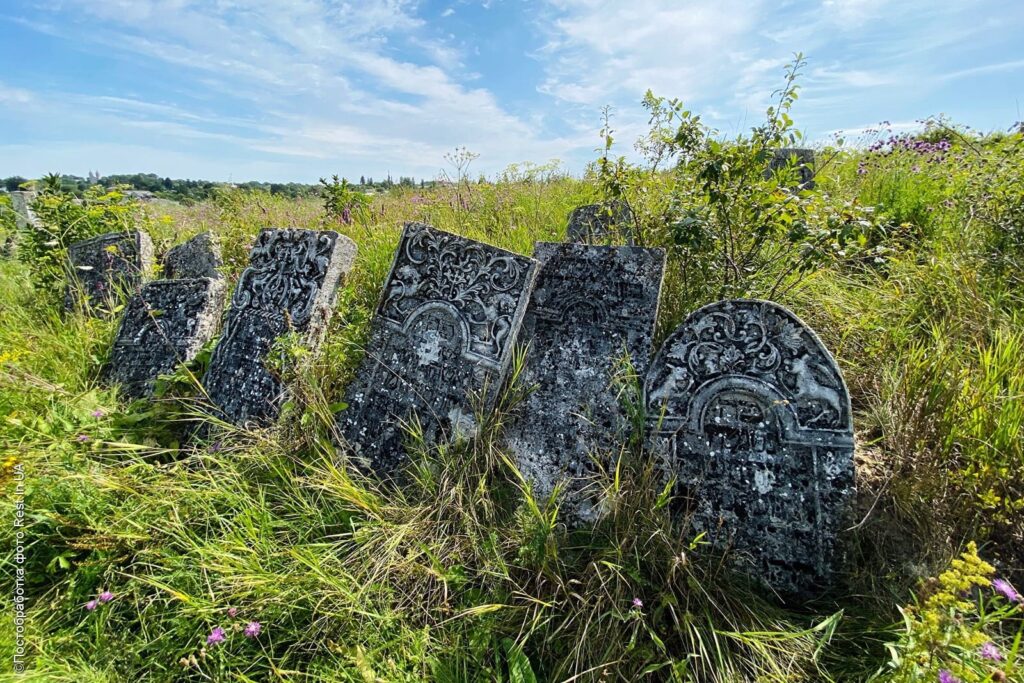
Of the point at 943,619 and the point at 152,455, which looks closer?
the point at 943,619

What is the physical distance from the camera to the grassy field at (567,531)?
1.65 m

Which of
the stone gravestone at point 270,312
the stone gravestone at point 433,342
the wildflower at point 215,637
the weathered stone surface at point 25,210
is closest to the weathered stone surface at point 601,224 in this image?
the stone gravestone at point 433,342

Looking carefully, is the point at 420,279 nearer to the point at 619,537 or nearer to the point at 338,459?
the point at 338,459

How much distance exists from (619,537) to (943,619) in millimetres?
958

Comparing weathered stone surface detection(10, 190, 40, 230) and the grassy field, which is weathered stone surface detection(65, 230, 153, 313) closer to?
weathered stone surface detection(10, 190, 40, 230)

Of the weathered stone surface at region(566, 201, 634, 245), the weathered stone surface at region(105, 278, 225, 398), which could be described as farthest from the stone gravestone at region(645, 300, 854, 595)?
the weathered stone surface at region(105, 278, 225, 398)

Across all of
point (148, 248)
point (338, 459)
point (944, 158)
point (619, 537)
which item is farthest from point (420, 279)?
point (944, 158)

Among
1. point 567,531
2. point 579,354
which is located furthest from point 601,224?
point 567,531

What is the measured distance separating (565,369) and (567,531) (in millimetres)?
735

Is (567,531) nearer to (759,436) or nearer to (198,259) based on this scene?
(759,436)

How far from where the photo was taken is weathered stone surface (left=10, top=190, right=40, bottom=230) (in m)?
4.75

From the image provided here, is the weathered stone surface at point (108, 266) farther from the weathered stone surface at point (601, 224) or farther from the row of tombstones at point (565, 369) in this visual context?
the weathered stone surface at point (601, 224)

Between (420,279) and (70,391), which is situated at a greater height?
(420,279)

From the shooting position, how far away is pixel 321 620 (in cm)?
172
